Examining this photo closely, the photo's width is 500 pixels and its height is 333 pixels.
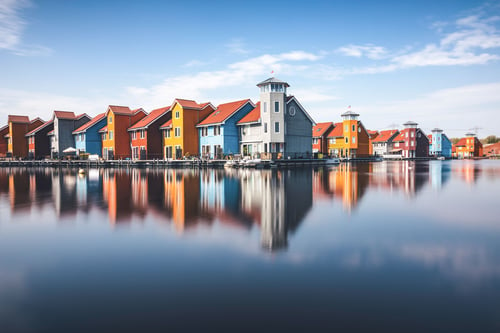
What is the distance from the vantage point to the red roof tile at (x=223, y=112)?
181 ft

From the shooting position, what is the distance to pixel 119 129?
65750 millimetres

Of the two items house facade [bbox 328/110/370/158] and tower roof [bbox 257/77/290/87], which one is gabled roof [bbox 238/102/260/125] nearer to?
tower roof [bbox 257/77/290/87]

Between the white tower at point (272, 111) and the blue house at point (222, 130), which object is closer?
the white tower at point (272, 111)

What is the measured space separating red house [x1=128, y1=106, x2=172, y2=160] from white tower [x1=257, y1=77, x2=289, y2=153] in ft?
60.7

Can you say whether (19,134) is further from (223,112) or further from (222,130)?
(222,130)

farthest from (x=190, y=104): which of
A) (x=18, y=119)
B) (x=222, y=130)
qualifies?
(x=18, y=119)

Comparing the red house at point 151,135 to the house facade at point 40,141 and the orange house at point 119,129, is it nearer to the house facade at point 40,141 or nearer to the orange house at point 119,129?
the orange house at point 119,129

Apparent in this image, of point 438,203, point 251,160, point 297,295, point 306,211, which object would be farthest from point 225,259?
point 251,160

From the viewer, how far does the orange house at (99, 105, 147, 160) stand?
65.4 meters

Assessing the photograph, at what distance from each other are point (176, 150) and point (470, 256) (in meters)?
53.3

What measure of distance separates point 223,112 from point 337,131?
130 ft

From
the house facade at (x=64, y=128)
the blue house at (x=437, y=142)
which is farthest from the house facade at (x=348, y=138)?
the house facade at (x=64, y=128)

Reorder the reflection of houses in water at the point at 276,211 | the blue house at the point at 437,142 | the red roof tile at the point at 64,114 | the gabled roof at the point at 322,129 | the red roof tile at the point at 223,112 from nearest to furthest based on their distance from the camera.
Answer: the reflection of houses in water at the point at 276,211
the red roof tile at the point at 223,112
the red roof tile at the point at 64,114
the gabled roof at the point at 322,129
the blue house at the point at 437,142

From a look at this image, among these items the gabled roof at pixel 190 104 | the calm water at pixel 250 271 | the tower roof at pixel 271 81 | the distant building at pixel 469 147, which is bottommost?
the calm water at pixel 250 271
